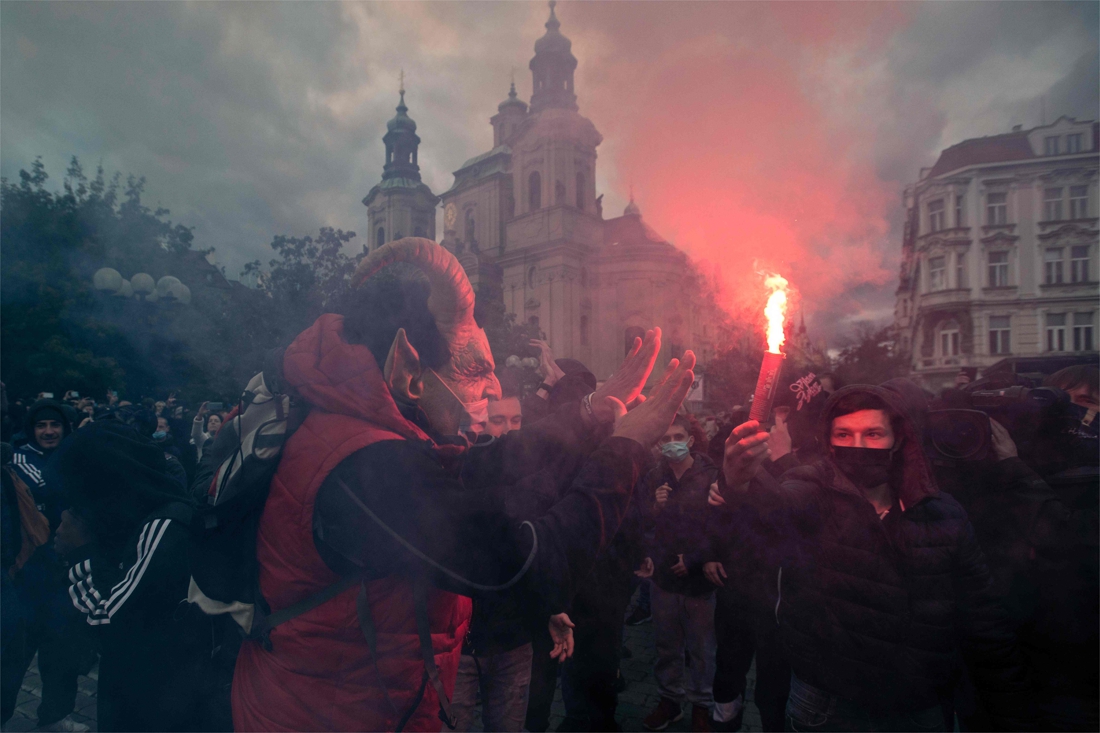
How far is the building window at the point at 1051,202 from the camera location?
5895 mm

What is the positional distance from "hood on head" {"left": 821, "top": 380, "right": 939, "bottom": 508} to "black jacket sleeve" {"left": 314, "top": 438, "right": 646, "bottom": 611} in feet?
5.20

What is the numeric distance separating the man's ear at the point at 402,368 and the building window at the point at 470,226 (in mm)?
37981

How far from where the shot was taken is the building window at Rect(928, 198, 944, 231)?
696 centimetres

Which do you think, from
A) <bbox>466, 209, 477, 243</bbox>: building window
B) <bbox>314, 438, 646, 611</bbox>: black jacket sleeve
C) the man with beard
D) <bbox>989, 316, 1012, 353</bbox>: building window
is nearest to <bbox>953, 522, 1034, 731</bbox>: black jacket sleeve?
the man with beard

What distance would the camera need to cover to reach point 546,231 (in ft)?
103

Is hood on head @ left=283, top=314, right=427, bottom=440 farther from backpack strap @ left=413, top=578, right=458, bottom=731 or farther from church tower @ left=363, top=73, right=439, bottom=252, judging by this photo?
church tower @ left=363, top=73, right=439, bottom=252

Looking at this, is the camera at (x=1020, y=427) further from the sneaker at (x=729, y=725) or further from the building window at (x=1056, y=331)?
the building window at (x=1056, y=331)

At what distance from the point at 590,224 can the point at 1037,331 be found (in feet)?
84.8

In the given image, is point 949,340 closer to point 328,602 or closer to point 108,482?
point 328,602

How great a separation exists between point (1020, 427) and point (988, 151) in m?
4.83

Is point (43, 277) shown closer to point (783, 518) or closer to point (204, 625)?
point (204, 625)

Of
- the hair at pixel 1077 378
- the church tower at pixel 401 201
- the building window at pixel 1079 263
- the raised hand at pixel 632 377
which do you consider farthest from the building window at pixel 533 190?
the raised hand at pixel 632 377

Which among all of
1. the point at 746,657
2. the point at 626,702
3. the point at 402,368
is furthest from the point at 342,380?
the point at 626,702

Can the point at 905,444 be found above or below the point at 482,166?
below
